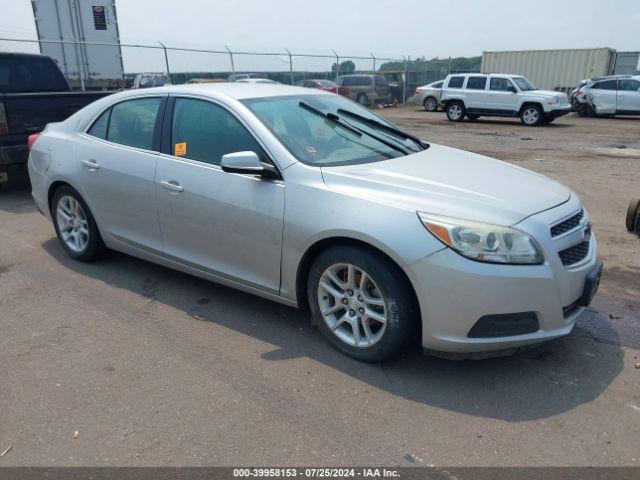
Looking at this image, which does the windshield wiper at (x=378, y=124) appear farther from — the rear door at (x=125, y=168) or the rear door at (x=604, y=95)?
the rear door at (x=604, y=95)

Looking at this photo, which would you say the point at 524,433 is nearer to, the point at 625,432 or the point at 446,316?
the point at 625,432

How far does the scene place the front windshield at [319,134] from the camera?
12.1ft

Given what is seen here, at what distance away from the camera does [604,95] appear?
21.2 meters

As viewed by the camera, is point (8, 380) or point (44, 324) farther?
point (44, 324)

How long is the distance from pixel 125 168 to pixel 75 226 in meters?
1.12

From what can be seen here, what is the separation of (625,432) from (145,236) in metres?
3.51

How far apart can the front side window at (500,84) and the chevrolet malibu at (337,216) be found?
16.9m

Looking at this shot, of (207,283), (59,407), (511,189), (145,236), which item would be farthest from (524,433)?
(145,236)

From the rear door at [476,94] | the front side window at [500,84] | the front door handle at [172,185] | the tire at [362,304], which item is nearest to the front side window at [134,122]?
the front door handle at [172,185]

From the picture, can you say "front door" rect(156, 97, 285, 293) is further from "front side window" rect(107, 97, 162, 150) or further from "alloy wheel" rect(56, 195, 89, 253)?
"alloy wheel" rect(56, 195, 89, 253)

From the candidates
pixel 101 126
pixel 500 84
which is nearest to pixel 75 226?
pixel 101 126

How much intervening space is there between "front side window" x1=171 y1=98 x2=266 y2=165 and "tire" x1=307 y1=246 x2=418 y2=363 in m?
0.91

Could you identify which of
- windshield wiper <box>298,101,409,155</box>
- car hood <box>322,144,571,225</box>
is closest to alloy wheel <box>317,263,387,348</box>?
car hood <box>322,144,571,225</box>

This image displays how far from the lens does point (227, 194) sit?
3705 mm
